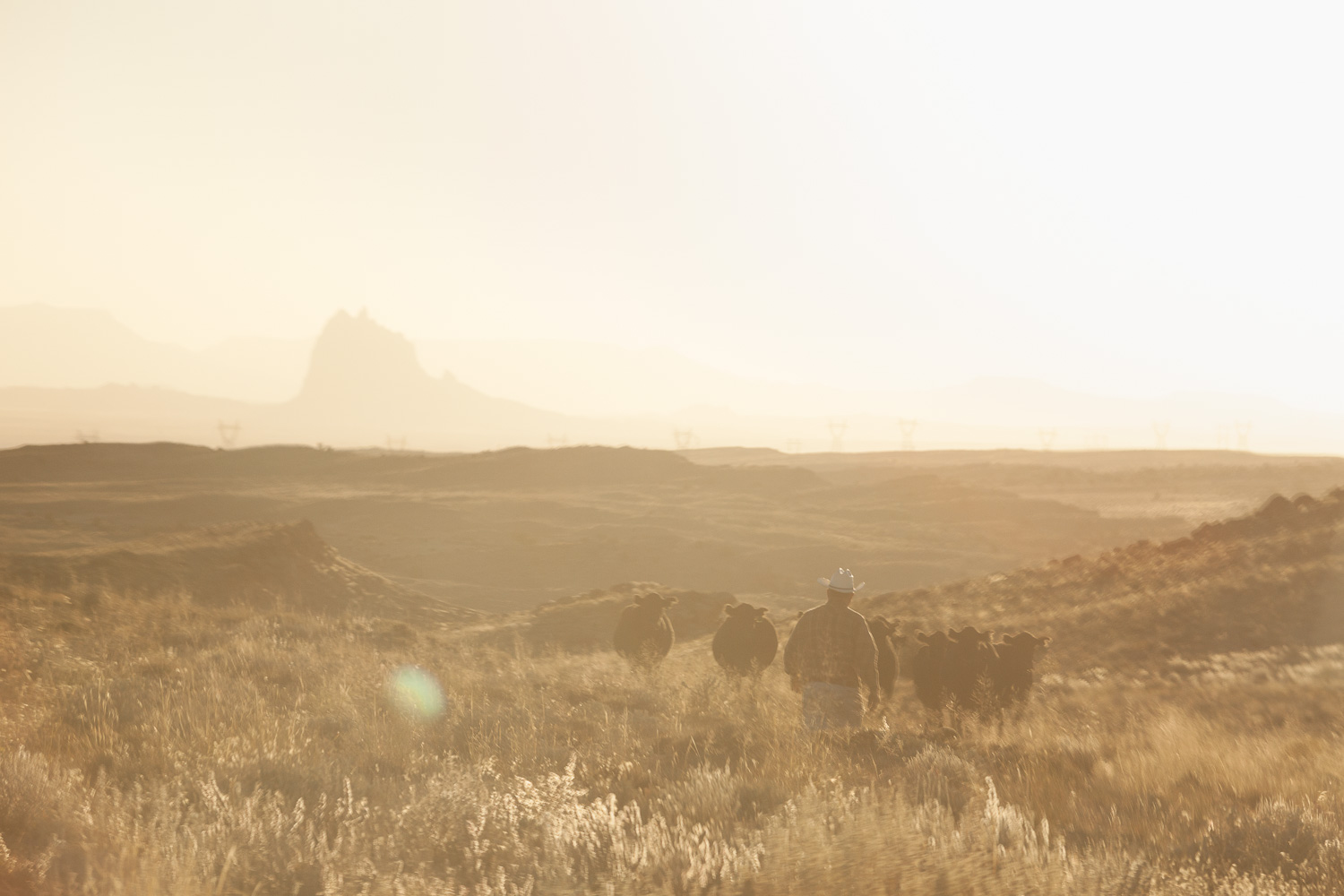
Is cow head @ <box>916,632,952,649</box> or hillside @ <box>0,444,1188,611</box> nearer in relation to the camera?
cow head @ <box>916,632,952,649</box>

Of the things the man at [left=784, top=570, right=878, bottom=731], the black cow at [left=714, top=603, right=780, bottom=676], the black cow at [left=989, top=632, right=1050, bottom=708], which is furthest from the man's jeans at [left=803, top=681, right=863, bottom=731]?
the black cow at [left=714, top=603, right=780, bottom=676]

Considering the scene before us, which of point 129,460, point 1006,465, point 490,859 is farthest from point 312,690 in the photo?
point 1006,465

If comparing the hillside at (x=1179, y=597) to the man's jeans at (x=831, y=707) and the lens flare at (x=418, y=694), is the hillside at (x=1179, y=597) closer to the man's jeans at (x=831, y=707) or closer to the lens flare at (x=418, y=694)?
the man's jeans at (x=831, y=707)

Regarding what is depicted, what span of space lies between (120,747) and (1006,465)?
10714 cm

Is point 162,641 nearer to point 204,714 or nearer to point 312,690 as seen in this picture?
point 312,690

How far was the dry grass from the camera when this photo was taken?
14.5 ft

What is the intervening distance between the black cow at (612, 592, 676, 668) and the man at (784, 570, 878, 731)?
836cm

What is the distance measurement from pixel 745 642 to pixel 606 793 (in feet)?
24.8

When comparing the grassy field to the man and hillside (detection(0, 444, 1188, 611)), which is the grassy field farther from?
hillside (detection(0, 444, 1188, 611))

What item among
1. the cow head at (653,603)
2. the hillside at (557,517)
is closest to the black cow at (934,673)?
the cow head at (653,603)

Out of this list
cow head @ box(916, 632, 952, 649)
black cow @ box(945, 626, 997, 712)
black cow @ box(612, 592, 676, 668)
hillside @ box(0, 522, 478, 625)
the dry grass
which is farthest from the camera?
hillside @ box(0, 522, 478, 625)

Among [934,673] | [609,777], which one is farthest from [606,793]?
[934,673]

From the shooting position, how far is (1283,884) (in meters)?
4.48

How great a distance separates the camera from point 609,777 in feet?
22.1
